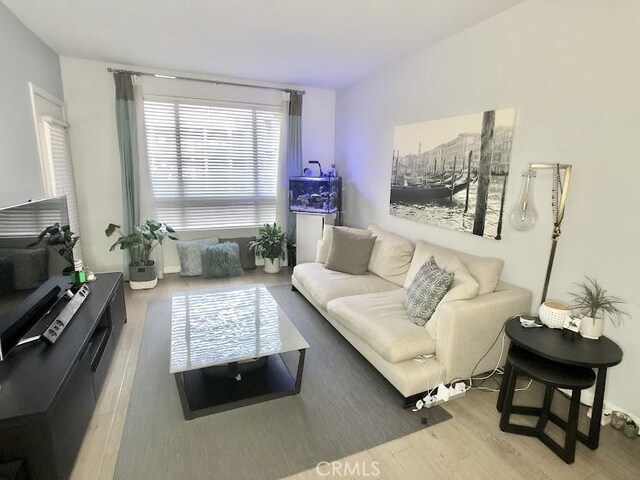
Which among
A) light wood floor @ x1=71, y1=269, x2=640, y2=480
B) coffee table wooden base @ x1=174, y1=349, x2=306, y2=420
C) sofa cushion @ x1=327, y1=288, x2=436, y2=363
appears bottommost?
light wood floor @ x1=71, y1=269, x2=640, y2=480

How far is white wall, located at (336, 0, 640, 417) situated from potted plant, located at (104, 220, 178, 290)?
330 centimetres

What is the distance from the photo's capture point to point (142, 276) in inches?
158

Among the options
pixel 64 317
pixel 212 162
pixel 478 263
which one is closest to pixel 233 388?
pixel 64 317

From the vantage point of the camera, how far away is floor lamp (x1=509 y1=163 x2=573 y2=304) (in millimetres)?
2020

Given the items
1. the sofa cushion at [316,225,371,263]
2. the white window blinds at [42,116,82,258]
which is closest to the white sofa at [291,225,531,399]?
the sofa cushion at [316,225,371,263]

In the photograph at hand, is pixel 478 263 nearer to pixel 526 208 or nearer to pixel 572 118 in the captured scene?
pixel 526 208

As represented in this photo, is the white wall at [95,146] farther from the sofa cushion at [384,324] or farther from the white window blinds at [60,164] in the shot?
the sofa cushion at [384,324]

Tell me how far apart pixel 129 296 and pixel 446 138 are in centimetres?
369

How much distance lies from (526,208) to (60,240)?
127 inches

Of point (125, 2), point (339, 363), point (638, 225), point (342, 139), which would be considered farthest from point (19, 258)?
point (342, 139)

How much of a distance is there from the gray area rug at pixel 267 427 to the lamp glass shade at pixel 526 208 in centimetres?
134

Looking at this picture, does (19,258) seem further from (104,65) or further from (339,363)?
(104,65)

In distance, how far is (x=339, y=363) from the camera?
2590mm

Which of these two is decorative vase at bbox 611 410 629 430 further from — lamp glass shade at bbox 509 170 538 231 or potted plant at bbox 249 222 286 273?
potted plant at bbox 249 222 286 273
